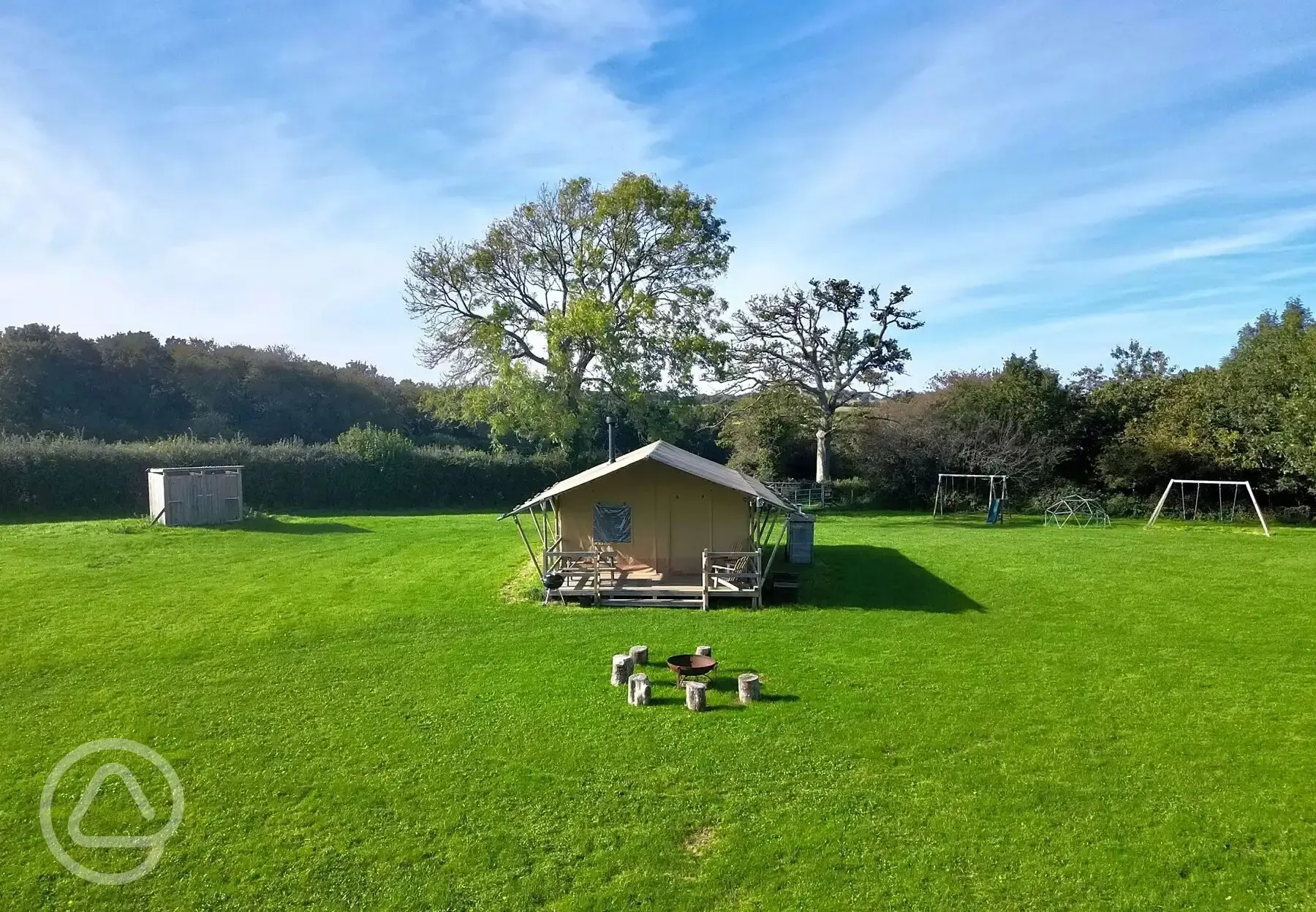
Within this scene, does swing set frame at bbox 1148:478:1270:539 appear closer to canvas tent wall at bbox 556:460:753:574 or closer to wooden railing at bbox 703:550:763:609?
canvas tent wall at bbox 556:460:753:574

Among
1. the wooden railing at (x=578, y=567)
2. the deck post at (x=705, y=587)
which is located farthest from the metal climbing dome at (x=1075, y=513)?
the wooden railing at (x=578, y=567)

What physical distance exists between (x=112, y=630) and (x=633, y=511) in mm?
9576

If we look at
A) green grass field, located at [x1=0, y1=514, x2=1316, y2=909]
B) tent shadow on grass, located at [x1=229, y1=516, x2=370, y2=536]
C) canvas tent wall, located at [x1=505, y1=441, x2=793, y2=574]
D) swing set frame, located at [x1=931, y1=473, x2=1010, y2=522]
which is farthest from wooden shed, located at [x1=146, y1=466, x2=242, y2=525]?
swing set frame, located at [x1=931, y1=473, x2=1010, y2=522]

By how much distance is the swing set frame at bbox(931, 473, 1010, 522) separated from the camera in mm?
29375

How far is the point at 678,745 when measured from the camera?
28.8ft

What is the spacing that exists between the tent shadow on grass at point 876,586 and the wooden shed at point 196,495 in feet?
59.6

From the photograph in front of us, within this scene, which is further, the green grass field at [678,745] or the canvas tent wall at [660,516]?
the canvas tent wall at [660,516]

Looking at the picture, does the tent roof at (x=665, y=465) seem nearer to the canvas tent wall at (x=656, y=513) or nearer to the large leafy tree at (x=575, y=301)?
the canvas tent wall at (x=656, y=513)

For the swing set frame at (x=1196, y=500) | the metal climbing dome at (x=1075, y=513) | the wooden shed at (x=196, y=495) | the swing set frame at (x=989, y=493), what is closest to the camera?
the wooden shed at (x=196, y=495)

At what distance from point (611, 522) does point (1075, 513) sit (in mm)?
19912

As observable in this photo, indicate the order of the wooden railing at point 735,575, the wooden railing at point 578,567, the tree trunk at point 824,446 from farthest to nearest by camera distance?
the tree trunk at point 824,446, the wooden railing at point 578,567, the wooden railing at point 735,575

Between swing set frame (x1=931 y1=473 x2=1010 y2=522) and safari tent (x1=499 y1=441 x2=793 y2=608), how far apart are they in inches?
588

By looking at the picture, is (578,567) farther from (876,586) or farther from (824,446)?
(824,446)

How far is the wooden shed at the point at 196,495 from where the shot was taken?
78.0ft
